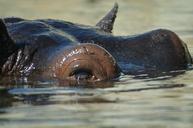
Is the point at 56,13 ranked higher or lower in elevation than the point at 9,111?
higher

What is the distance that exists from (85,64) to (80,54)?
0.11 metres

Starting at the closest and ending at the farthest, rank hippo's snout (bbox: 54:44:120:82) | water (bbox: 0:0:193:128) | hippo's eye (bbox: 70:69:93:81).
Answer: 1. water (bbox: 0:0:193:128)
2. hippo's snout (bbox: 54:44:120:82)
3. hippo's eye (bbox: 70:69:93:81)

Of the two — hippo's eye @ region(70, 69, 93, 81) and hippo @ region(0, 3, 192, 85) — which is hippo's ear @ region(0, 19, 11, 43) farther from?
hippo's eye @ region(70, 69, 93, 81)

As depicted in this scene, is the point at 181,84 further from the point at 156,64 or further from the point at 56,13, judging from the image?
the point at 56,13

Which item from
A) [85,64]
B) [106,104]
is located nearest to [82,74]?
[85,64]

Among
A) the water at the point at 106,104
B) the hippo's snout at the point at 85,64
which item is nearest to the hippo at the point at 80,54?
the hippo's snout at the point at 85,64

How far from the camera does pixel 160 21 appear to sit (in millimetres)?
13523

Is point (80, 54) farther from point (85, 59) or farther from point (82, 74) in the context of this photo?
point (82, 74)

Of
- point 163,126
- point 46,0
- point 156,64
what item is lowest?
point 163,126

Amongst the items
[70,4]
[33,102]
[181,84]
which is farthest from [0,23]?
[70,4]

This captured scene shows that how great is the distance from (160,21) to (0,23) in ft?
23.7

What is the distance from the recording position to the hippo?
21.4 feet

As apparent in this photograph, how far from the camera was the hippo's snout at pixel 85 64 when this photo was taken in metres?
Result: 6.48

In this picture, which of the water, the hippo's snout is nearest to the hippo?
the hippo's snout
